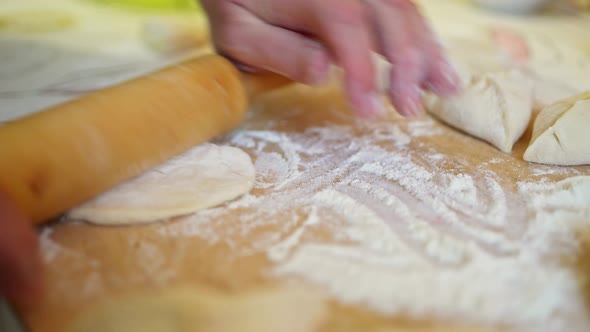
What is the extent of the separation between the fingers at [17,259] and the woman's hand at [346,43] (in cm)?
55

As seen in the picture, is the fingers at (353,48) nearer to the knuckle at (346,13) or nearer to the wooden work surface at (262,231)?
the knuckle at (346,13)

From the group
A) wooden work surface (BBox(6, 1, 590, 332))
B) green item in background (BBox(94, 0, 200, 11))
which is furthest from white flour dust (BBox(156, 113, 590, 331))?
green item in background (BBox(94, 0, 200, 11))

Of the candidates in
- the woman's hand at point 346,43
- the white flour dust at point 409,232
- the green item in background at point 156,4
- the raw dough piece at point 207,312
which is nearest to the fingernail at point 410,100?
the woman's hand at point 346,43

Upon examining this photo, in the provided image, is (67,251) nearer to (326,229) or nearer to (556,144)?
(326,229)

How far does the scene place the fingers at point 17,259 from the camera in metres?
0.52

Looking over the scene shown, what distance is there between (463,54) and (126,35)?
1.09m

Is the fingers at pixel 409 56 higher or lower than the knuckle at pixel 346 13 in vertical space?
lower

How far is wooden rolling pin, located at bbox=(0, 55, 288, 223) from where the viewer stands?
0.66m

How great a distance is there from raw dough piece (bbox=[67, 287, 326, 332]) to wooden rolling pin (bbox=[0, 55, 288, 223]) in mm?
204

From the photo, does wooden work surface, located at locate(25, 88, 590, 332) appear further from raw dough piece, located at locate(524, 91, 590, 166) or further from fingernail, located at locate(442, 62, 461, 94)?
fingernail, located at locate(442, 62, 461, 94)

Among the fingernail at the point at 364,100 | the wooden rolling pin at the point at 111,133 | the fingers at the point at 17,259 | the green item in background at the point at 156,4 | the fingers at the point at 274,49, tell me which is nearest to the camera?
the fingers at the point at 17,259

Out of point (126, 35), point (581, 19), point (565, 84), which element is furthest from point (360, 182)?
point (581, 19)

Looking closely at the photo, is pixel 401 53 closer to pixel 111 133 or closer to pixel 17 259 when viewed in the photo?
pixel 111 133

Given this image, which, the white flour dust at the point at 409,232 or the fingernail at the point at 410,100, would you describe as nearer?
the white flour dust at the point at 409,232
